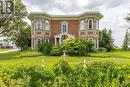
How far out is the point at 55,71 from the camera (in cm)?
958

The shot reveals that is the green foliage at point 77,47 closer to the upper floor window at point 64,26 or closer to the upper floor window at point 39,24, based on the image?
the upper floor window at point 64,26

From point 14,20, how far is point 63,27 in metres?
9.73

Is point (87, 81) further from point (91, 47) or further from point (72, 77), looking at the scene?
point (91, 47)

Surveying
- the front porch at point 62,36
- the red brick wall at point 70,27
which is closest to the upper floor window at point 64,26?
the red brick wall at point 70,27

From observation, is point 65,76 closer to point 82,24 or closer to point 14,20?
point 82,24

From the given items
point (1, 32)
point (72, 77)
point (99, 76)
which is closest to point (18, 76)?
point (72, 77)

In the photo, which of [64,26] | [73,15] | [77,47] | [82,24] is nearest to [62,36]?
[64,26]

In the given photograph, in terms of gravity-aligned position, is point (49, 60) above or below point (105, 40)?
below

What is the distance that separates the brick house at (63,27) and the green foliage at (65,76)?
43807 mm

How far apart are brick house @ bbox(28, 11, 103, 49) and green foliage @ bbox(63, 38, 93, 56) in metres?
5.37

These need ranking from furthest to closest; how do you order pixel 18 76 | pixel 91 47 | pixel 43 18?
pixel 43 18 < pixel 91 47 < pixel 18 76

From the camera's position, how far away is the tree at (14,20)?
191 feet

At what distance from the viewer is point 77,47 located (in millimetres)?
46219

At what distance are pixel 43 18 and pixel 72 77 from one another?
1831 inches
